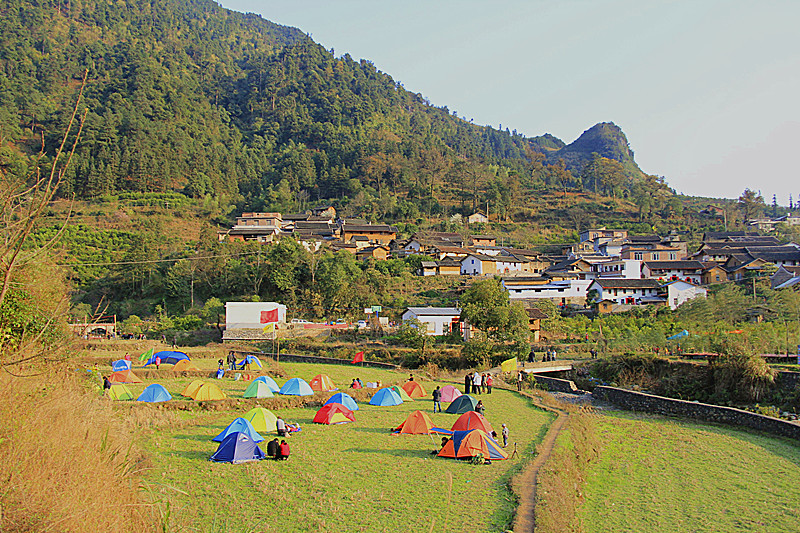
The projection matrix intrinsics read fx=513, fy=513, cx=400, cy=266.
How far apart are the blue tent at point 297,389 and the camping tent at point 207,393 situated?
7.51 feet

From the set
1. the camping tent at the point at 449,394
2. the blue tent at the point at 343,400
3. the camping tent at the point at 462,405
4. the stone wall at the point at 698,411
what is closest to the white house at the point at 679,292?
the stone wall at the point at 698,411

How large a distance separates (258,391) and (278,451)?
7.07m

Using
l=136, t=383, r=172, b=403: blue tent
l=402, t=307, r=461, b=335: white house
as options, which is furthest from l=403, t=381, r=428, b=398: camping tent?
l=402, t=307, r=461, b=335: white house

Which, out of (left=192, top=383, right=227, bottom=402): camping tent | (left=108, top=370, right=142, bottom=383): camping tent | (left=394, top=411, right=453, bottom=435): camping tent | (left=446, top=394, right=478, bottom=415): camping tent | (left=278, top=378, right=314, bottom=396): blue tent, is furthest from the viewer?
(left=108, top=370, right=142, bottom=383): camping tent

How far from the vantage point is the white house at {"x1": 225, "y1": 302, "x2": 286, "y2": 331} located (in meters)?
33.6

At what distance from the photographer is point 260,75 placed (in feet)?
445

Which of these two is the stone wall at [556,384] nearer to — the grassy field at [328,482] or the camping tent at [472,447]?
the grassy field at [328,482]

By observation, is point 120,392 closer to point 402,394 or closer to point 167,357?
point 167,357

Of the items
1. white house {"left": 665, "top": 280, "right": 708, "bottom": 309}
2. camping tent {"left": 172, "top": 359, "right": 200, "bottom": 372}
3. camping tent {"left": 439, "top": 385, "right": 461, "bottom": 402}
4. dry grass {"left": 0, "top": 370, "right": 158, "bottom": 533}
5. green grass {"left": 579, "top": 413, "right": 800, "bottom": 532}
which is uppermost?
white house {"left": 665, "top": 280, "right": 708, "bottom": 309}

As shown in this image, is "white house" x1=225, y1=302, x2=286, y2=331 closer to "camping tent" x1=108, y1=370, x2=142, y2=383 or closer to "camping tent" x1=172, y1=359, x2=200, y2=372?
"camping tent" x1=172, y1=359, x2=200, y2=372

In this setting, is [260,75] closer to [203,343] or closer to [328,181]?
[328,181]

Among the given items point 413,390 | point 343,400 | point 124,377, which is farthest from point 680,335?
point 124,377

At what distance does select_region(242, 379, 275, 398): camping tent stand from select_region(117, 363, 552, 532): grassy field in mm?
2242

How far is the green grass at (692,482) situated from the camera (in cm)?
885
